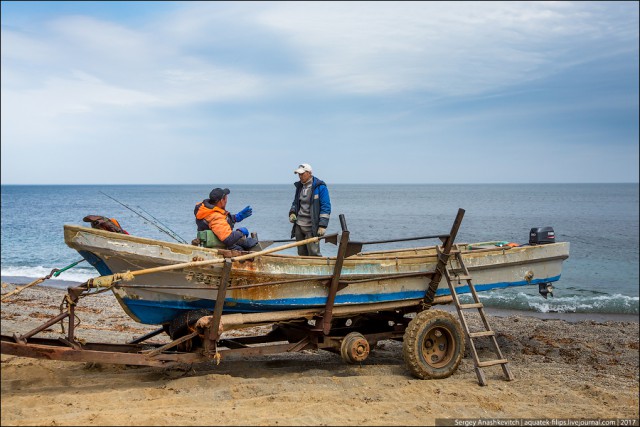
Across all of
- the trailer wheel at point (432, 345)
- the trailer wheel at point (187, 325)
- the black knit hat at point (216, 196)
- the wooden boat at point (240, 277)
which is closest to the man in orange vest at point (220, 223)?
the black knit hat at point (216, 196)

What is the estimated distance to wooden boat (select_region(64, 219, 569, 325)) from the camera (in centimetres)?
602

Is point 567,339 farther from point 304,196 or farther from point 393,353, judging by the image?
point 304,196

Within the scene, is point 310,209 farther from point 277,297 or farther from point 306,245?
point 277,297

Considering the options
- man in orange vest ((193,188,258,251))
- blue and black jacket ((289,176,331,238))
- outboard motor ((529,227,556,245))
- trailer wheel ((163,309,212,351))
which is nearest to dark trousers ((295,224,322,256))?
blue and black jacket ((289,176,331,238))

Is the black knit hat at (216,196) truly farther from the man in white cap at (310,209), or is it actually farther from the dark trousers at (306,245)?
the dark trousers at (306,245)

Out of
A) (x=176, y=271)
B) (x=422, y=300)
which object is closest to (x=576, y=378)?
(x=422, y=300)

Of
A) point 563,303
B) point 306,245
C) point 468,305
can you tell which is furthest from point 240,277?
point 563,303

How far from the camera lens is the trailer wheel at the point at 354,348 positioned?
276 inches

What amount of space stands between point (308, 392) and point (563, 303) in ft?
42.4

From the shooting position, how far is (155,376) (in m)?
6.88

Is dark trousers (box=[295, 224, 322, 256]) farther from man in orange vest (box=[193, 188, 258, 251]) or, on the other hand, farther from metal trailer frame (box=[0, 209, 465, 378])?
man in orange vest (box=[193, 188, 258, 251])

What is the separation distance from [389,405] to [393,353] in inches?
117

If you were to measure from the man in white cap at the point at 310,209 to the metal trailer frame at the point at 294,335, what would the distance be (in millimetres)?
1227

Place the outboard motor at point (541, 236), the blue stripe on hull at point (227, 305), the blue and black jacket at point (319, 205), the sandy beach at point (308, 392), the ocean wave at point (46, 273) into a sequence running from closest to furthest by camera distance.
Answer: the sandy beach at point (308, 392) < the blue stripe on hull at point (227, 305) < the blue and black jacket at point (319, 205) < the outboard motor at point (541, 236) < the ocean wave at point (46, 273)
